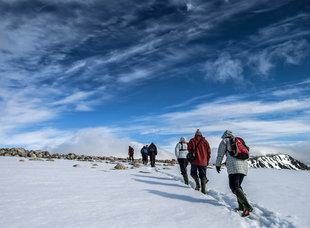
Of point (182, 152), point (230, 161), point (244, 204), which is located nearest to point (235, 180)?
point (230, 161)

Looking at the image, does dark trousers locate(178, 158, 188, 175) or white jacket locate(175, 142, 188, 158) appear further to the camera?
white jacket locate(175, 142, 188, 158)

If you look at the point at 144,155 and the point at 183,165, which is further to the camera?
the point at 144,155

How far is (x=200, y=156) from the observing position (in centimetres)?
871

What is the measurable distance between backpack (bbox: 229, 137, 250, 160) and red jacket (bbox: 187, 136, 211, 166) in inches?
103

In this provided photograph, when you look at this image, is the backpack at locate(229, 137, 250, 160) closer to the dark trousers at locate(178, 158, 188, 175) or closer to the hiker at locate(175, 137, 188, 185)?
the dark trousers at locate(178, 158, 188, 175)

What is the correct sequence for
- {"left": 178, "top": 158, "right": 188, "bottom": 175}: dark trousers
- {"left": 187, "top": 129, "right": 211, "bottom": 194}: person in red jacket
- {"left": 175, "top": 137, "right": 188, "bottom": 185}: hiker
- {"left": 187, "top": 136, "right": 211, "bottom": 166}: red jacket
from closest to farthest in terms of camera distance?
{"left": 187, "top": 129, "right": 211, "bottom": 194}: person in red jacket → {"left": 187, "top": 136, "right": 211, "bottom": 166}: red jacket → {"left": 178, "top": 158, "right": 188, "bottom": 175}: dark trousers → {"left": 175, "top": 137, "right": 188, "bottom": 185}: hiker

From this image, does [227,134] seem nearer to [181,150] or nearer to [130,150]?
[181,150]

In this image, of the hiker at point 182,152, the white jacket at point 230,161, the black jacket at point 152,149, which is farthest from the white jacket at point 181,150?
the black jacket at point 152,149

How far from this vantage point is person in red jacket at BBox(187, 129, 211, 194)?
28.1 feet

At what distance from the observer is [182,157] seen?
→ 1109 centimetres

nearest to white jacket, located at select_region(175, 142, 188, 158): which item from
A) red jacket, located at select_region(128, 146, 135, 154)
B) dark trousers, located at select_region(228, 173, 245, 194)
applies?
dark trousers, located at select_region(228, 173, 245, 194)

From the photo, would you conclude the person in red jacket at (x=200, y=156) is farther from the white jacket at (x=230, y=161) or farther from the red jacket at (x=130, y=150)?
the red jacket at (x=130, y=150)

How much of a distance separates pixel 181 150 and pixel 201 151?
2.56 m

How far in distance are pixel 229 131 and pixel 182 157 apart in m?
4.91
